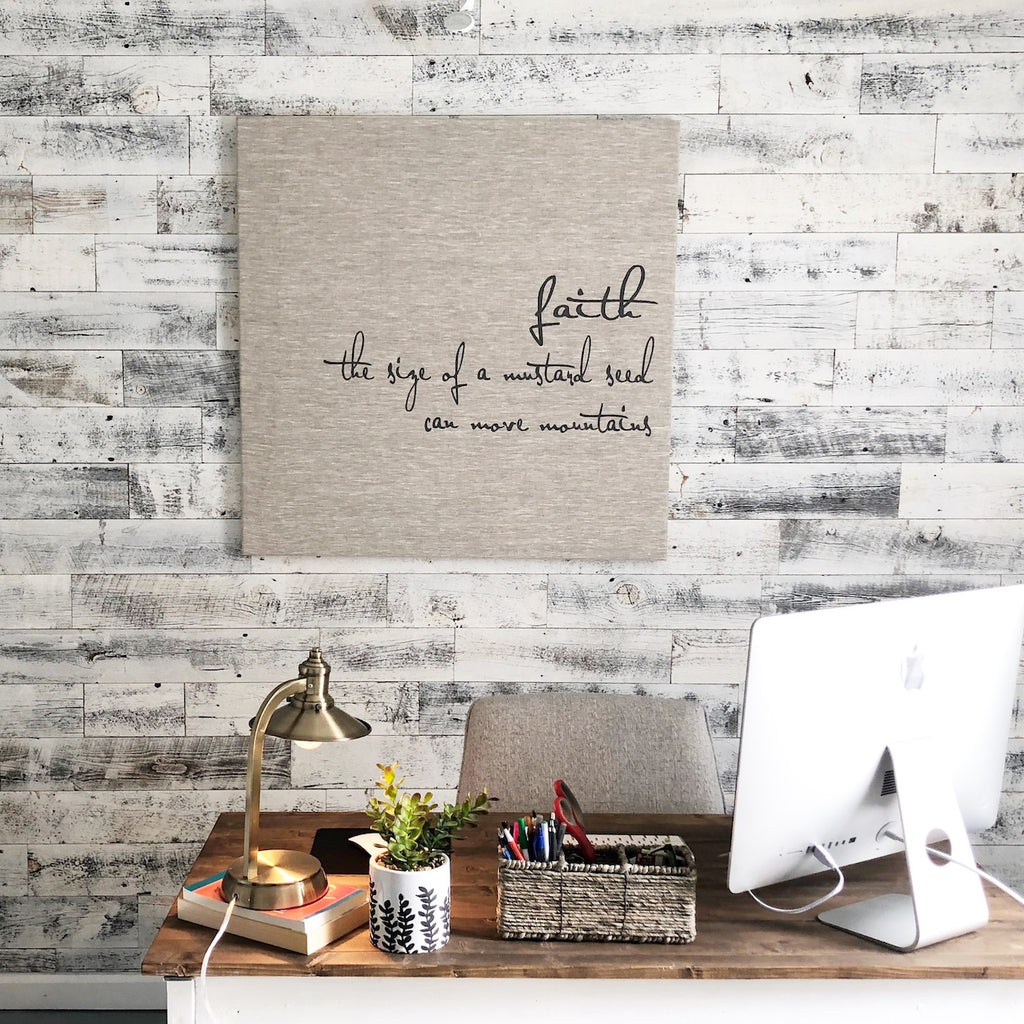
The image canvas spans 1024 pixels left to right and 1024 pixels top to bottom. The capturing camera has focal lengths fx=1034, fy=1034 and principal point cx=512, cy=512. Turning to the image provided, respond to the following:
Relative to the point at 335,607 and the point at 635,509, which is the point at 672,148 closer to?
the point at 635,509

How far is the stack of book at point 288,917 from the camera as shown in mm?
1190

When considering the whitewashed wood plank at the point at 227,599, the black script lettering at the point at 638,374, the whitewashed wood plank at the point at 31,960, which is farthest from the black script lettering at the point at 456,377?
the whitewashed wood plank at the point at 31,960

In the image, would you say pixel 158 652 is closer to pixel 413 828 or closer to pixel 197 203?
pixel 197 203

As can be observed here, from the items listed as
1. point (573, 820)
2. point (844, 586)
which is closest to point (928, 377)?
point (844, 586)

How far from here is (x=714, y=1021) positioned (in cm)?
120

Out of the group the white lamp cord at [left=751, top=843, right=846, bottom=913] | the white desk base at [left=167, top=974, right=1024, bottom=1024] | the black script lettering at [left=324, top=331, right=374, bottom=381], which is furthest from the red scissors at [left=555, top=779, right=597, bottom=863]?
the black script lettering at [left=324, top=331, right=374, bottom=381]

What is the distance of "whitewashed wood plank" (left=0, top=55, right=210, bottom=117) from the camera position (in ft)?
7.33

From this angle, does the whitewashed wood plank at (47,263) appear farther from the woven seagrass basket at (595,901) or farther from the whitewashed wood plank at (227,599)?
the woven seagrass basket at (595,901)

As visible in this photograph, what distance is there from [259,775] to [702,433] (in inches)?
54.8

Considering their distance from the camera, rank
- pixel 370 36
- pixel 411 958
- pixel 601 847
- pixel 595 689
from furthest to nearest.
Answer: pixel 595 689
pixel 370 36
pixel 601 847
pixel 411 958

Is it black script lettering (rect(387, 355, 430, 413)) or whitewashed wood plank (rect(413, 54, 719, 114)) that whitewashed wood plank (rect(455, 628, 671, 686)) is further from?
whitewashed wood plank (rect(413, 54, 719, 114))

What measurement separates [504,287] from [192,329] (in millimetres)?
699

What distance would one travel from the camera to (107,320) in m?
2.29

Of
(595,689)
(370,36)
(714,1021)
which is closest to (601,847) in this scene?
(714,1021)
